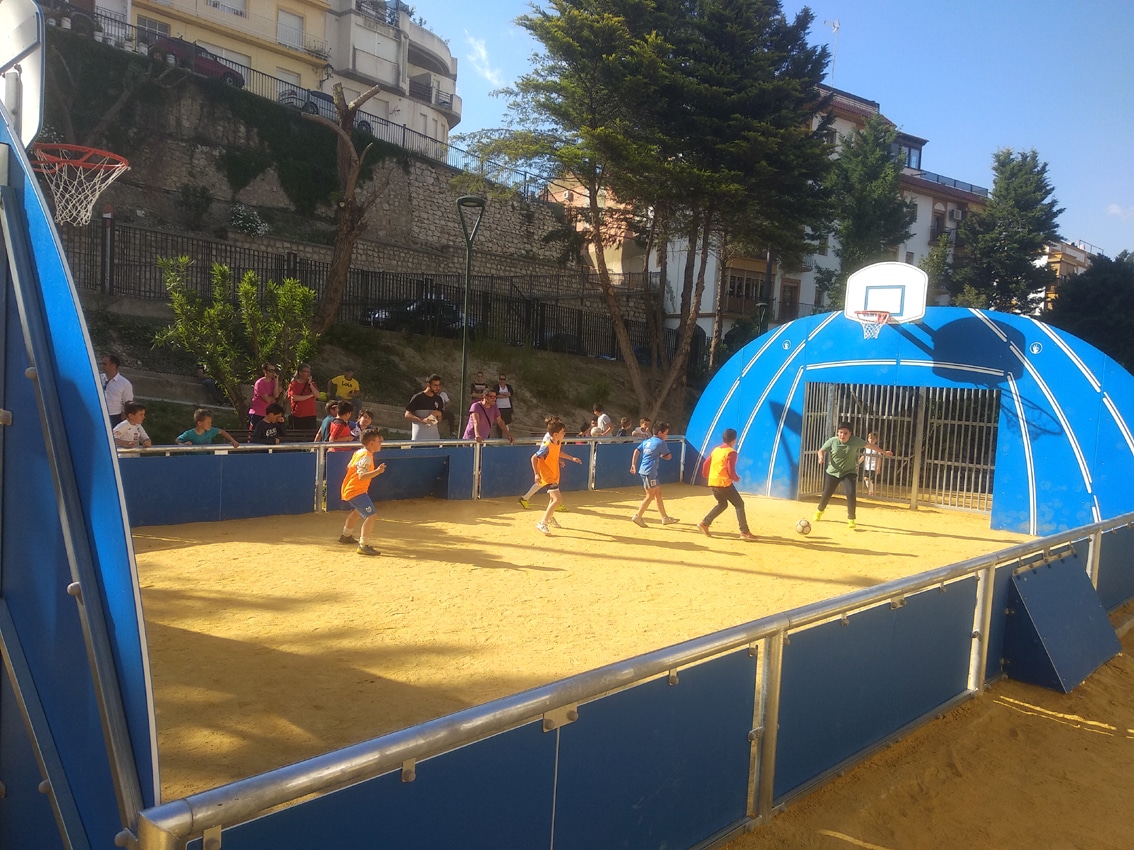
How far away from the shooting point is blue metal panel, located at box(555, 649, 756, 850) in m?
3.20

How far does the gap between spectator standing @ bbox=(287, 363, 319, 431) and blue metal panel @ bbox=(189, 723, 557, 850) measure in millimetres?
11425

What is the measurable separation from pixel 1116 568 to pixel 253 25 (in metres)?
41.3

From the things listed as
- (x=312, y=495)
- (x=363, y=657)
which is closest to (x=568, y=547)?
(x=312, y=495)

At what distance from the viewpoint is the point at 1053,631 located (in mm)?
6590

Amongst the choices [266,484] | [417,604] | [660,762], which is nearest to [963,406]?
[417,604]

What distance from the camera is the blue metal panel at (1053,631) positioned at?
21.1ft

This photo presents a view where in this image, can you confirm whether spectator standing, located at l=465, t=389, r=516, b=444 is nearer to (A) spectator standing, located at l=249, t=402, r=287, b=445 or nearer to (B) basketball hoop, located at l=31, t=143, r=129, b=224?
(A) spectator standing, located at l=249, t=402, r=287, b=445

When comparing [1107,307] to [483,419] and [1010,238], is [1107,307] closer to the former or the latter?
[1010,238]

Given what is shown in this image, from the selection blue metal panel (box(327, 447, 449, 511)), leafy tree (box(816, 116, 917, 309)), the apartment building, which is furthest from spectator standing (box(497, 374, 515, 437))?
the apartment building

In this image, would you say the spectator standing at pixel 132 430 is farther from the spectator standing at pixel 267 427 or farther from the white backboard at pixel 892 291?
the white backboard at pixel 892 291

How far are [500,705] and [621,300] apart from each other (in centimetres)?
3366

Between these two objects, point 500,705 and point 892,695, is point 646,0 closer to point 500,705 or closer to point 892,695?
point 892,695

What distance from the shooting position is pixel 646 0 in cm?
2147

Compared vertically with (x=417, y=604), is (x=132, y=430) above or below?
above
